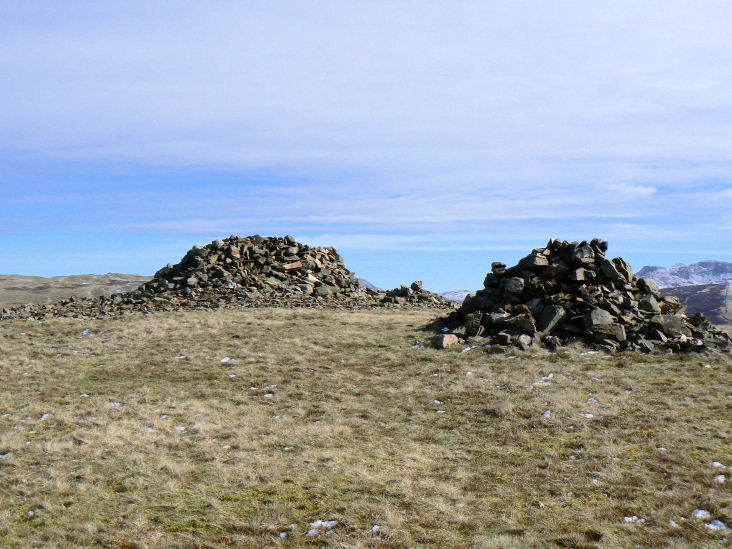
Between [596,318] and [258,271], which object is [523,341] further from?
[258,271]

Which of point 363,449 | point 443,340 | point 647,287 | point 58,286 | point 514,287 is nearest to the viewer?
point 363,449

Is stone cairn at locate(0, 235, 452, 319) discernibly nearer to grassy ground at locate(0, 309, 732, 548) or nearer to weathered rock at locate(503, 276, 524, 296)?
grassy ground at locate(0, 309, 732, 548)

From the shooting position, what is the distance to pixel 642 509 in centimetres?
913

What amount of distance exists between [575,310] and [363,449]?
48.7ft

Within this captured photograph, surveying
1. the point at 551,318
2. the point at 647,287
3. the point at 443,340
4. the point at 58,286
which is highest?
the point at 647,287

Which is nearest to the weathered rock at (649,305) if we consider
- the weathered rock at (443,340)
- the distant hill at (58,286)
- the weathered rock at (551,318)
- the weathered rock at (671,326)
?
the weathered rock at (671,326)

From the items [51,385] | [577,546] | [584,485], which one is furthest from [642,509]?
[51,385]

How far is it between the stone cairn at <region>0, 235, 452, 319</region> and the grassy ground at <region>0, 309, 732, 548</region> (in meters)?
13.1

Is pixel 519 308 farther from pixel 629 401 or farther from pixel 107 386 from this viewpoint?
pixel 107 386

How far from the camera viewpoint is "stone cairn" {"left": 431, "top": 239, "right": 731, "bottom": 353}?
21.8 meters

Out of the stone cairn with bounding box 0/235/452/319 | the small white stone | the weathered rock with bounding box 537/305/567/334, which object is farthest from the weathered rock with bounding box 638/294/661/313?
the stone cairn with bounding box 0/235/452/319

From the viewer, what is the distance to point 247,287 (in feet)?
129

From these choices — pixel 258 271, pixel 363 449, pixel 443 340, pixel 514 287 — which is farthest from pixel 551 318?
pixel 258 271

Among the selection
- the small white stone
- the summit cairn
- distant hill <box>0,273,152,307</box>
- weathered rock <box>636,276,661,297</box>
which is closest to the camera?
the small white stone
